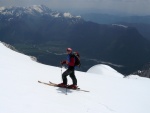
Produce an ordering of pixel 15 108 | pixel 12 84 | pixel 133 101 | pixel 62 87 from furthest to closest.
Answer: pixel 133 101, pixel 62 87, pixel 12 84, pixel 15 108

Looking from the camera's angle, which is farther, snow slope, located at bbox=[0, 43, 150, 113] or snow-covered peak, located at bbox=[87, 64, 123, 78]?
snow-covered peak, located at bbox=[87, 64, 123, 78]

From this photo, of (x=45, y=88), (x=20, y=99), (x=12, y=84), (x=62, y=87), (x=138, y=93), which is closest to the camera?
(x=20, y=99)

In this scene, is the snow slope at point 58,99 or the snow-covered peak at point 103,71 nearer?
the snow slope at point 58,99

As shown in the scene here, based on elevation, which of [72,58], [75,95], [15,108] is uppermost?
[72,58]

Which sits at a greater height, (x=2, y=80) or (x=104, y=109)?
(x=2, y=80)

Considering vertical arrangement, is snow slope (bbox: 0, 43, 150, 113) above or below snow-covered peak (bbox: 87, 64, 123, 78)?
above

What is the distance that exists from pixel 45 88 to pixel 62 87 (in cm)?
156

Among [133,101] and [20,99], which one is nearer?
[20,99]

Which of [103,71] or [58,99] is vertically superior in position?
[58,99]

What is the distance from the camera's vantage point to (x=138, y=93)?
75.7 feet

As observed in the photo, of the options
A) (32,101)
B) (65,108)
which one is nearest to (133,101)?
(65,108)

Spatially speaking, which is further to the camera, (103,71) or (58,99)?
(103,71)

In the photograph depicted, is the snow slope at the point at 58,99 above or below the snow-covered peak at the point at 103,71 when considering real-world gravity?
above

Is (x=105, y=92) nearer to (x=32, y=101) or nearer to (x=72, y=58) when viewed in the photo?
(x=72, y=58)
